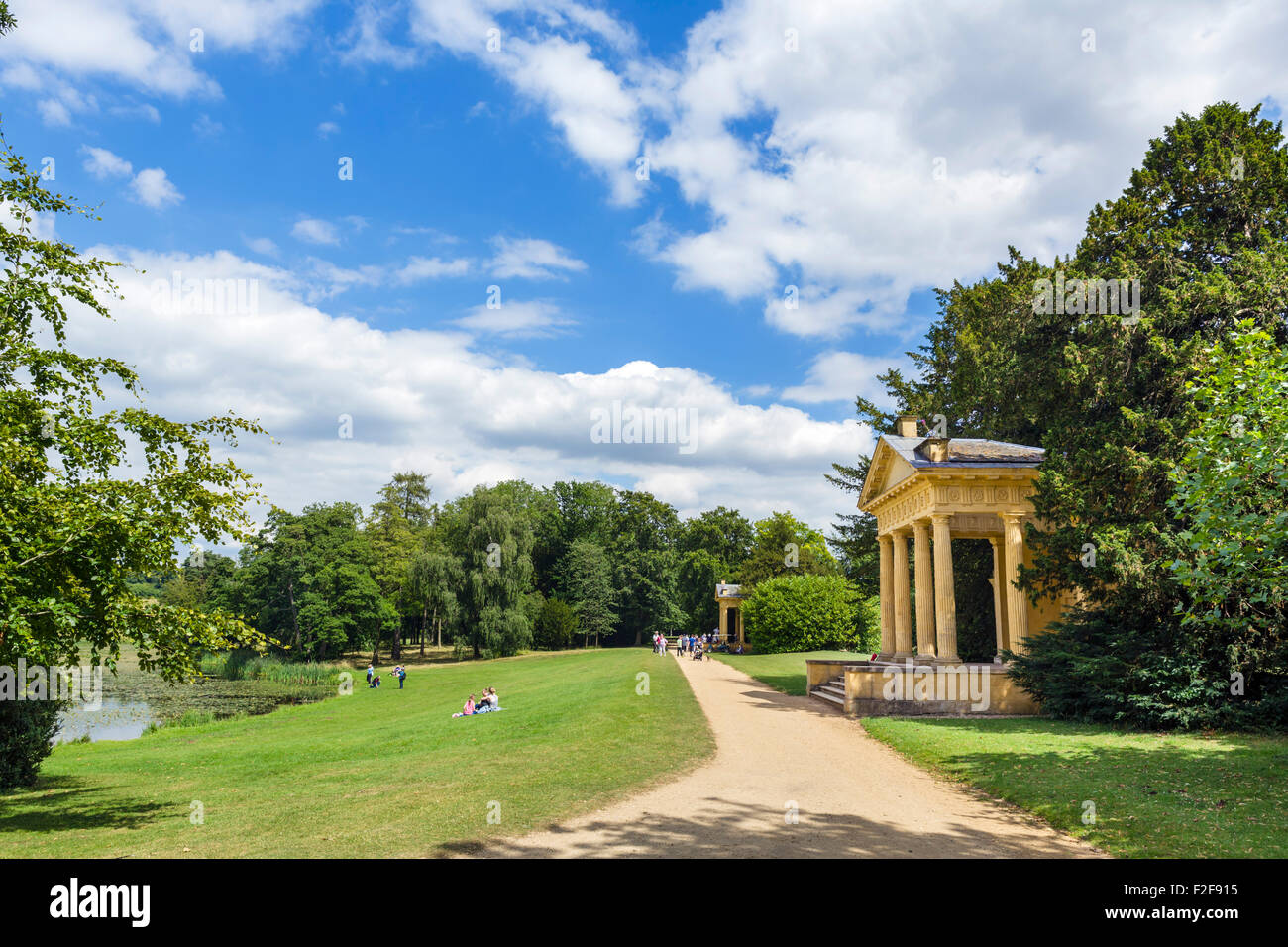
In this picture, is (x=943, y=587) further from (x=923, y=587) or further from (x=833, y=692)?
(x=833, y=692)

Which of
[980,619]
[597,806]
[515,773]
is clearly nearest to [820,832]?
[597,806]

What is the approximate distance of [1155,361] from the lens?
16.9 meters

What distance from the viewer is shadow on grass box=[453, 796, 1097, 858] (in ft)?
23.0

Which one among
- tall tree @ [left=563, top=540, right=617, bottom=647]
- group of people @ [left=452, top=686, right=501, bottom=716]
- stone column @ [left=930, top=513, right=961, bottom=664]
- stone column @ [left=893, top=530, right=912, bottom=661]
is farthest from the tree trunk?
stone column @ [left=930, top=513, right=961, bottom=664]

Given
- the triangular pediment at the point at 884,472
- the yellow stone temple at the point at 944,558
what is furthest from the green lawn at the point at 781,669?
the triangular pediment at the point at 884,472

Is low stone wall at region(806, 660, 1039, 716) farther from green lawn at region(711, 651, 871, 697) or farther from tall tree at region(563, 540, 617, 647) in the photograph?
tall tree at region(563, 540, 617, 647)

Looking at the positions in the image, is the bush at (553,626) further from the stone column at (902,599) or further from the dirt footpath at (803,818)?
the dirt footpath at (803,818)

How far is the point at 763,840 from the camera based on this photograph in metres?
7.54

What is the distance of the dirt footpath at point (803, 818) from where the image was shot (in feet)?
23.8

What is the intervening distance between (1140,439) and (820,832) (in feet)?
41.7

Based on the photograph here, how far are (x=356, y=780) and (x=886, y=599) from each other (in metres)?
20.2

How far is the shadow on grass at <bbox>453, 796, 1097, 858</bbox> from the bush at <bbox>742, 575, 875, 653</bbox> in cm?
3483

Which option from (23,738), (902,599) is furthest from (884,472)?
(23,738)

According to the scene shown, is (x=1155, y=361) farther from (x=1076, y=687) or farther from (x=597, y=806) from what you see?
(x=597, y=806)
